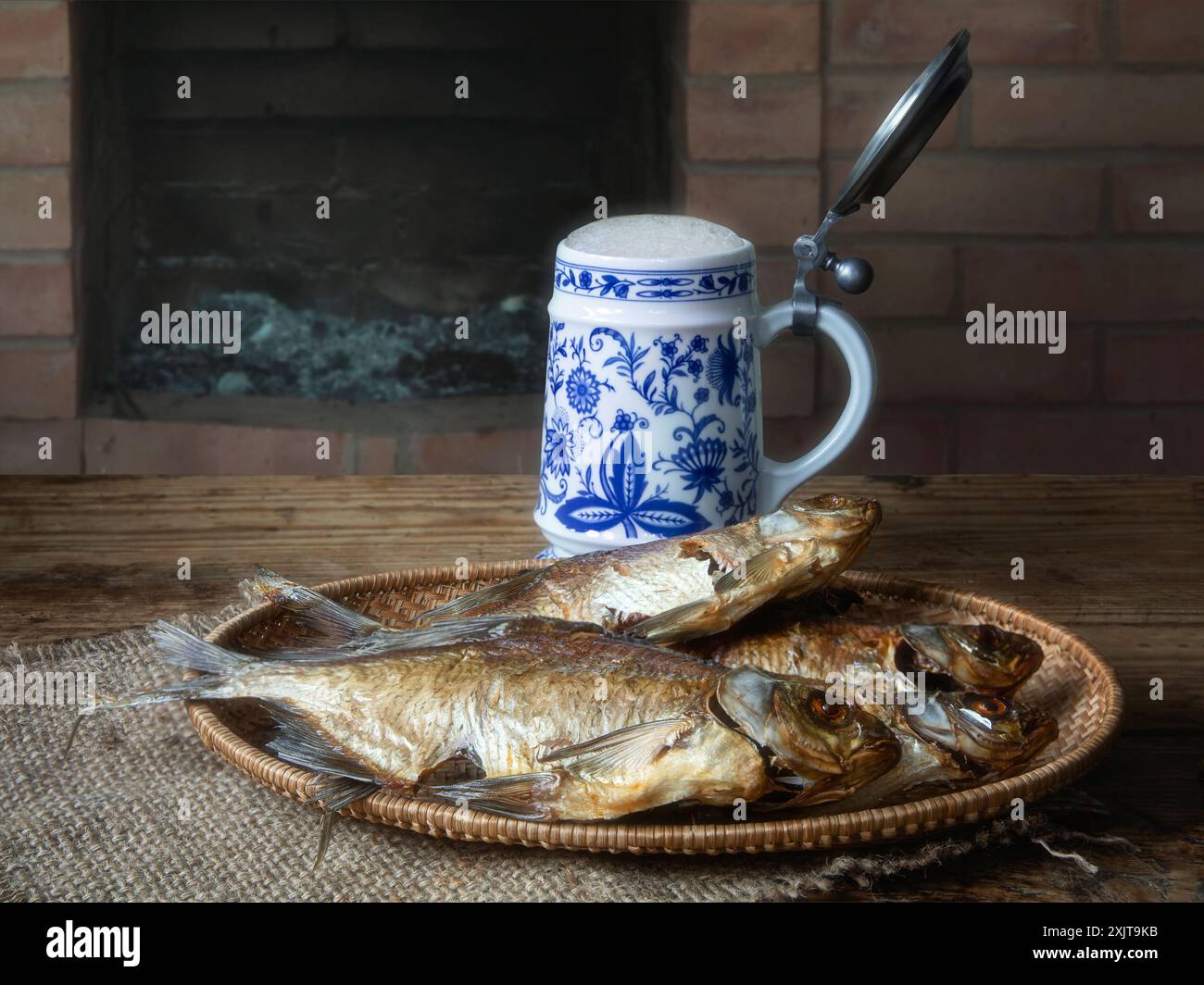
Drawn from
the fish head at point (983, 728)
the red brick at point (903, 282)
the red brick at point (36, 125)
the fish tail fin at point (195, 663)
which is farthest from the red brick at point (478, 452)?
the fish head at point (983, 728)

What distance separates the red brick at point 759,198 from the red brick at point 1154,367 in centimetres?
36

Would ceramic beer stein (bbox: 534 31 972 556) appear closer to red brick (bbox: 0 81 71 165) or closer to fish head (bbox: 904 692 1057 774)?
fish head (bbox: 904 692 1057 774)

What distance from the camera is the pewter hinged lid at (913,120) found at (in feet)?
2.84

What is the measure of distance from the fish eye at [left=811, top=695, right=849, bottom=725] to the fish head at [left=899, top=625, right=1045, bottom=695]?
121mm

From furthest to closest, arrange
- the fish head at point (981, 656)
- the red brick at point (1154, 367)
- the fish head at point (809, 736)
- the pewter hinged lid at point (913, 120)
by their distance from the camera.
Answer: the red brick at point (1154, 367)
the pewter hinged lid at point (913, 120)
the fish head at point (981, 656)
the fish head at point (809, 736)

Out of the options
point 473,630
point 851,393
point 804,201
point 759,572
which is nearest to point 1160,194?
point 804,201

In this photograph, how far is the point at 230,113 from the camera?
5.42 ft

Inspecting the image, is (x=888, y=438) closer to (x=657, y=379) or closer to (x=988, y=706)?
(x=657, y=379)

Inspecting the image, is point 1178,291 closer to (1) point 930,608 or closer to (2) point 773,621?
(1) point 930,608

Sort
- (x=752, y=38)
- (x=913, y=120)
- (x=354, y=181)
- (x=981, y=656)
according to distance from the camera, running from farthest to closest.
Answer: (x=354, y=181)
(x=752, y=38)
(x=913, y=120)
(x=981, y=656)

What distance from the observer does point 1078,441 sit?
5.16 ft

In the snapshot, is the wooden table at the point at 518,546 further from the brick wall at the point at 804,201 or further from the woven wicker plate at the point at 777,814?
the brick wall at the point at 804,201

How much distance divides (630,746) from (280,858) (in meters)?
0.16

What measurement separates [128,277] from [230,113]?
0.72ft
